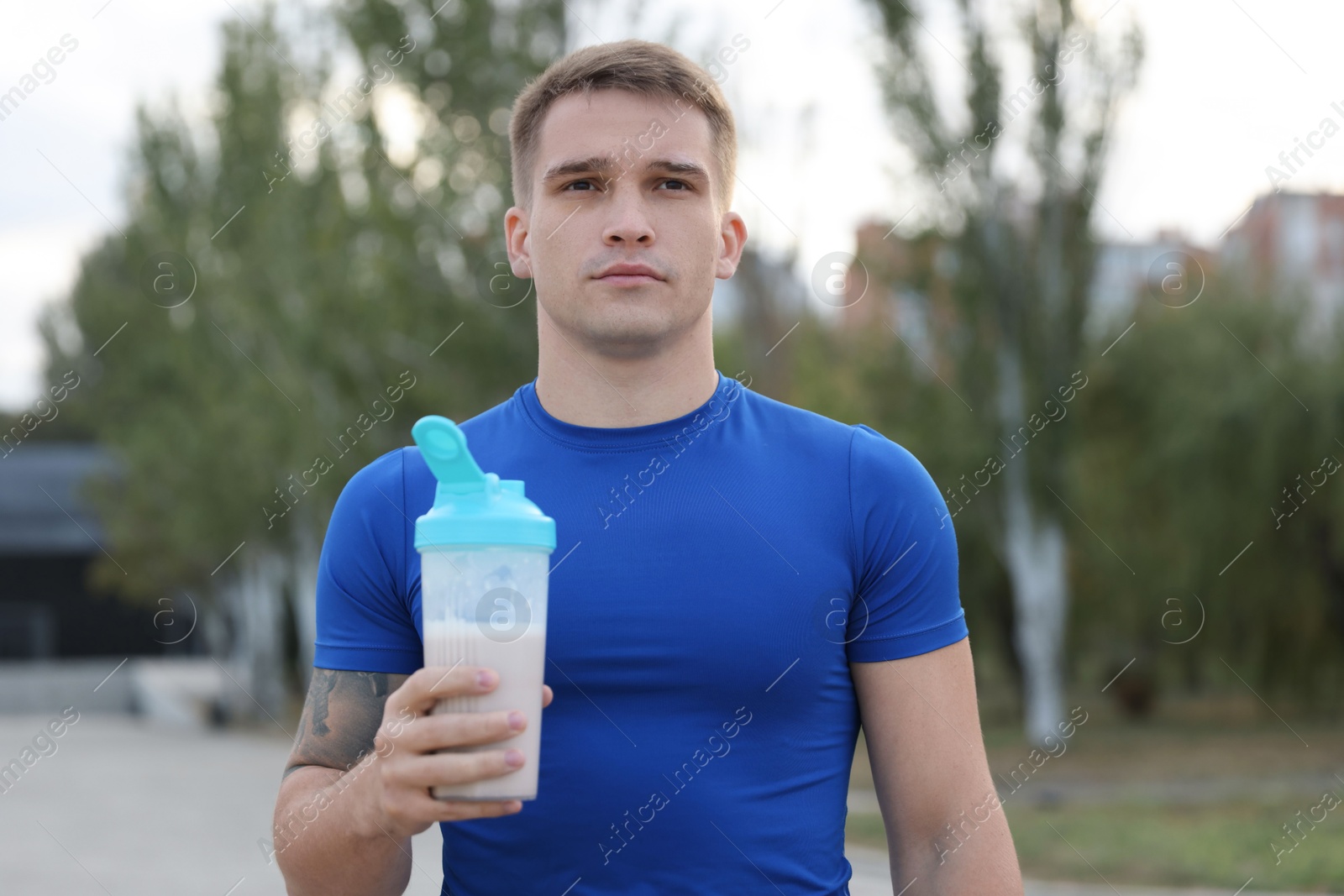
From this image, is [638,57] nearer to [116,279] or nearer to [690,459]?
[690,459]

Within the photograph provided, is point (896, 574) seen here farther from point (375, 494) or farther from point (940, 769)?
point (375, 494)

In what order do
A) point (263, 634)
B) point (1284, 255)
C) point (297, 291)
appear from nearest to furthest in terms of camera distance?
point (1284, 255) < point (297, 291) < point (263, 634)

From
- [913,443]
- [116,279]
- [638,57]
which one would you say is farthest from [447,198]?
[116,279]

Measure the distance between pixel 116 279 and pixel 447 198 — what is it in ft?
97.3

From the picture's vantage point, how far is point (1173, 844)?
9547 millimetres

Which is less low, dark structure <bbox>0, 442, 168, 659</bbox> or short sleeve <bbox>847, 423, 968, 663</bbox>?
dark structure <bbox>0, 442, 168, 659</bbox>

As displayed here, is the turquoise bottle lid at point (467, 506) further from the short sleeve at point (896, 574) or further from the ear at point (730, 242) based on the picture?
the ear at point (730, 242)

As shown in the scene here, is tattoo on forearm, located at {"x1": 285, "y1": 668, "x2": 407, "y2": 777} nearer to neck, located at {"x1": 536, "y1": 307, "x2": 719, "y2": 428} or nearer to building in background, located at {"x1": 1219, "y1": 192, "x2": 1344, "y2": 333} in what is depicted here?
neck, located at {"x1": 536, "y1": 307, "x2": 719, "y2": 428}

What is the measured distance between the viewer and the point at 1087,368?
1795 cm

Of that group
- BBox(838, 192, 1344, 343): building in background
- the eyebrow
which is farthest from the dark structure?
the eyebrow

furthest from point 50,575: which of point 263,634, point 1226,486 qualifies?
point 1226,486

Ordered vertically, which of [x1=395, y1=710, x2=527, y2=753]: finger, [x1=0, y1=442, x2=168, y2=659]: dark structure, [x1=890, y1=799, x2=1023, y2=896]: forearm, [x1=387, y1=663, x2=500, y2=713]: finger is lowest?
[x1=890, y1=799, x2=1023, y2=896]: forearm

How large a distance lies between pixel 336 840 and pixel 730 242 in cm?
105

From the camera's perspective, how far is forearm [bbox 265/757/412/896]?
1642mm
